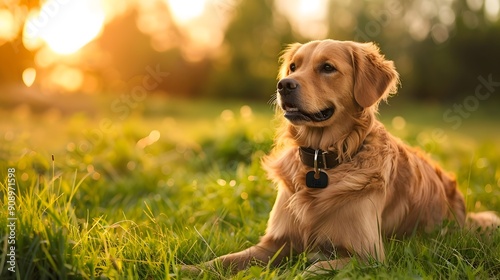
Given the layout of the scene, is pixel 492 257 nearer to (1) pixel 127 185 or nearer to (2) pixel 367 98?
(2) pixel 367 98

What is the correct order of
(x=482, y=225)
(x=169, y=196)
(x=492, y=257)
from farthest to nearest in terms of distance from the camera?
(x=169, y=196), (x=482, y=225), (x=492, y=257)

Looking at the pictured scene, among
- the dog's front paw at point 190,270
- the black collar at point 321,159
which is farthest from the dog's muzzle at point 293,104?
the dog's front paw at point 190,270

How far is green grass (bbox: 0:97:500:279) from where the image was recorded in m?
2.72

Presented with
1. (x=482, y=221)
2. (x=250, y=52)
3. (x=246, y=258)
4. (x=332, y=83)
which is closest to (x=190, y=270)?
(x=246, y=258)

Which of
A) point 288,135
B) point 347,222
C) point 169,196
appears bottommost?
point 169,196

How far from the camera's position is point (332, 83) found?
3453 millimetres

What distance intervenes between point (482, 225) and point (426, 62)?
54.5ft

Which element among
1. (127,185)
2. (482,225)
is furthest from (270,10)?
(482,225)

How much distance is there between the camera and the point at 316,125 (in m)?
3.39

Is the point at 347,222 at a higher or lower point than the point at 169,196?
higher

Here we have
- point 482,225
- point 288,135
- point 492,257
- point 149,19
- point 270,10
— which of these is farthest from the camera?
point 270,10

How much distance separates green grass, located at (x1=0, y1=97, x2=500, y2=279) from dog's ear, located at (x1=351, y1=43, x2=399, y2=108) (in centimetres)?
94

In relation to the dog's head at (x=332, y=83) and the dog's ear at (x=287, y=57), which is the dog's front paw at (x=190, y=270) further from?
the dog's ear at (x=287, y=57)

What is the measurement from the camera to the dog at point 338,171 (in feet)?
10.6
